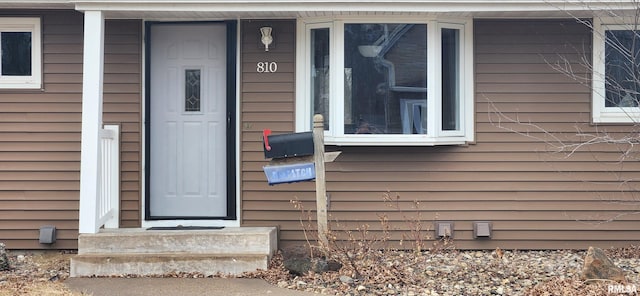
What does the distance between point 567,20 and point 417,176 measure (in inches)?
86.8

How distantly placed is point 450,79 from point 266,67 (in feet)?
6.14

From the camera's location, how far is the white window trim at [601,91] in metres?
7.36

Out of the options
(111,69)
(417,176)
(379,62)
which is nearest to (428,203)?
(417,176)

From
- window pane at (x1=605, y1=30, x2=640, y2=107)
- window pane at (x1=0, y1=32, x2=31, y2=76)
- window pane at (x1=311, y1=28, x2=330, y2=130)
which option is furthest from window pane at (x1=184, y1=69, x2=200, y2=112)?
window pane at (x1=605, y1=30, x2=640, y2=107)

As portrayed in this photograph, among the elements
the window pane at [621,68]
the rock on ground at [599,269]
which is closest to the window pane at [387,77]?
the window pane at [621,68]

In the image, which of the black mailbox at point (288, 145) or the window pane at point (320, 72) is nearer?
the black mailbox at point (288, 145)

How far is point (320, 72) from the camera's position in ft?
24.2

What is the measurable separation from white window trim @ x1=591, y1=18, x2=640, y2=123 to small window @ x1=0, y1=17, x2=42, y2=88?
566cm

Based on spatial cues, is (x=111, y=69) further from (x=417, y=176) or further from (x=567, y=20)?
(x=567, y=20)

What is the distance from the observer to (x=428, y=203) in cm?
748

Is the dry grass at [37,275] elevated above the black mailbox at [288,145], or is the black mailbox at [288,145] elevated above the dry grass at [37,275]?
the black mailbox at [288,145]

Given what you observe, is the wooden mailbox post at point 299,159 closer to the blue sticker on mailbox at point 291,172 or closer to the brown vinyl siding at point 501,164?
the blue sticker on mailbox at point 291,172

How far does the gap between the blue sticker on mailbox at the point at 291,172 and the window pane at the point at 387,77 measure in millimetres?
790

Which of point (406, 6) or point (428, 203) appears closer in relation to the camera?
point (406, 6)
